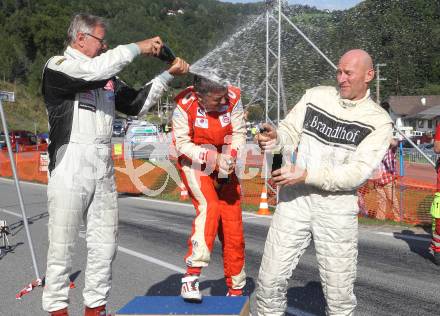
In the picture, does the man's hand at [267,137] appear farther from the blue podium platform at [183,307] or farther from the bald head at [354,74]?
the blue podium platform at [183,307]

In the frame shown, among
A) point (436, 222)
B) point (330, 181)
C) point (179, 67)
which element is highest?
point (179, 67)

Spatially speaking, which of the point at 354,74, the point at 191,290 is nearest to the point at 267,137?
the point at 354,74

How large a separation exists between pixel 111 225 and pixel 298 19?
9015mm

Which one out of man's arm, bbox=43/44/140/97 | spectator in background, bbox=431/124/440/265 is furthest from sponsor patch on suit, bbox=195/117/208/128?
spectator in background, bbox=431/124/440/265

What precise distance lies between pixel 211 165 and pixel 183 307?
120 cm

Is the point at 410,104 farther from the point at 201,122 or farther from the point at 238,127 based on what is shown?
the point at 201,122

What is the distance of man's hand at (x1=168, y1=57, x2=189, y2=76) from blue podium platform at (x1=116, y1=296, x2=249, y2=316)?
172cm

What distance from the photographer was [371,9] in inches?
585

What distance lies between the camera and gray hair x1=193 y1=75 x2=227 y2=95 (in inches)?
188

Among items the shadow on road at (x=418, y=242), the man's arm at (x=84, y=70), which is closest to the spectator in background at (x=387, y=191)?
the shadow on road at (x=418, y=242)

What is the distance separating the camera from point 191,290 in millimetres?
4527

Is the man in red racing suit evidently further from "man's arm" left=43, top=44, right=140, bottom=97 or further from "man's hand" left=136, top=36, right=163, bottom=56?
"man's arm" left=43, top=44, right=140, bottom=97

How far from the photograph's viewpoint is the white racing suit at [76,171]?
4.27m

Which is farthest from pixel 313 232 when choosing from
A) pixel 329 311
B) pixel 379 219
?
pixel 379 219
